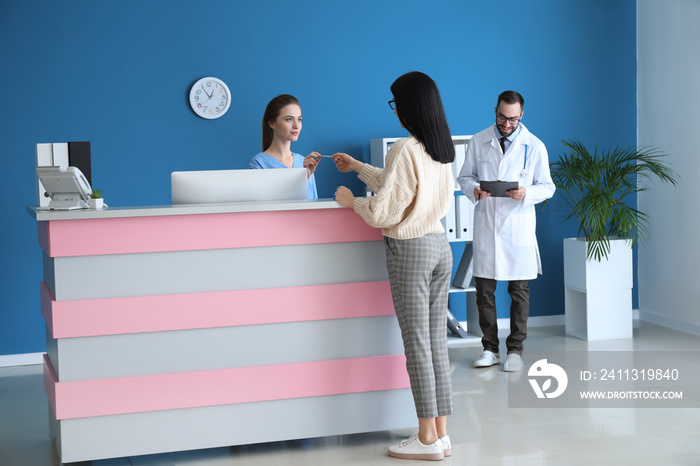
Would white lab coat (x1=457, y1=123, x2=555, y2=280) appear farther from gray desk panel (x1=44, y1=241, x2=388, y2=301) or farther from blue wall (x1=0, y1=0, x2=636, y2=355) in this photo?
gray desk panel (x1=44, y1=241, x2=388, y2=301)

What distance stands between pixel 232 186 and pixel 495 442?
63.8 inches

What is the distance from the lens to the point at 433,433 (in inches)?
129

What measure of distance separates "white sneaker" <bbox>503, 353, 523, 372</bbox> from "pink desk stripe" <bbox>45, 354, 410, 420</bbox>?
1437 mm

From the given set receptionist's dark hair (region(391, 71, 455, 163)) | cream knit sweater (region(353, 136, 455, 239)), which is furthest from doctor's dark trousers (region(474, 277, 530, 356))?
receptionist's dark hair (region(391, 71, 455, 163))

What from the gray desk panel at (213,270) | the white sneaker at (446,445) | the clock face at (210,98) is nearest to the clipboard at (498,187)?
the gray desk panel at (213,270)

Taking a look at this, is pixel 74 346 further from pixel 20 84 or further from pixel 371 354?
pixel 20 84

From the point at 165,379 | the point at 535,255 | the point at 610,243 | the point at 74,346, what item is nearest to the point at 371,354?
the point at 165,379

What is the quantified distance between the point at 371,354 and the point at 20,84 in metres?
3.23

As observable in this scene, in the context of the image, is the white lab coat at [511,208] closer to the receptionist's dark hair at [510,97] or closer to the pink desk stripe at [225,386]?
the receptionist's dark hair at [510,97]

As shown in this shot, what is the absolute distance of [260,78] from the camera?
5.59 metres

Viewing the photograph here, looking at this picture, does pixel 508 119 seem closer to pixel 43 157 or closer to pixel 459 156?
pixel 459 156

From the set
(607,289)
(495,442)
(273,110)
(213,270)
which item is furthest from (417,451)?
(607,289)

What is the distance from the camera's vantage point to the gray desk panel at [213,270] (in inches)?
124

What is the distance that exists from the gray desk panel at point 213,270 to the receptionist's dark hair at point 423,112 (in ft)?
1.80
